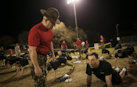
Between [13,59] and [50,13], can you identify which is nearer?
[50,13]

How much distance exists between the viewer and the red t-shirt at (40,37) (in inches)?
71.2

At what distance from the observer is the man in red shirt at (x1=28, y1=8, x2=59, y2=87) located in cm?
180

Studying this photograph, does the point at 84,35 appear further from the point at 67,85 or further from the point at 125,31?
the point at 67,85

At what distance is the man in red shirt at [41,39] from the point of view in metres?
1.80

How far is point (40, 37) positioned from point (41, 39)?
6 centimetres

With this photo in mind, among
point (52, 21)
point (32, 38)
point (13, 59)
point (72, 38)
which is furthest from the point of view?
point (72, 38)

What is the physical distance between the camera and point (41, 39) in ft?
6.47

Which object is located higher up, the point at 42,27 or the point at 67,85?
the point at 42,27

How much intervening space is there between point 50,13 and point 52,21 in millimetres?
164

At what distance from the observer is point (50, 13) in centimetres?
191

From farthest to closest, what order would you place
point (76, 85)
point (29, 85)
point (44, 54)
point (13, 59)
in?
point (13, 59)
point (29, 85)
point (76, 85)
point (44, 54)

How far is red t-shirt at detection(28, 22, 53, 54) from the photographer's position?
181 centimetres

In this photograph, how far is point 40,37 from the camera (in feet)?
6.32

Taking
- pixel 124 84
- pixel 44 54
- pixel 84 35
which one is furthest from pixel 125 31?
pixel 44 54
